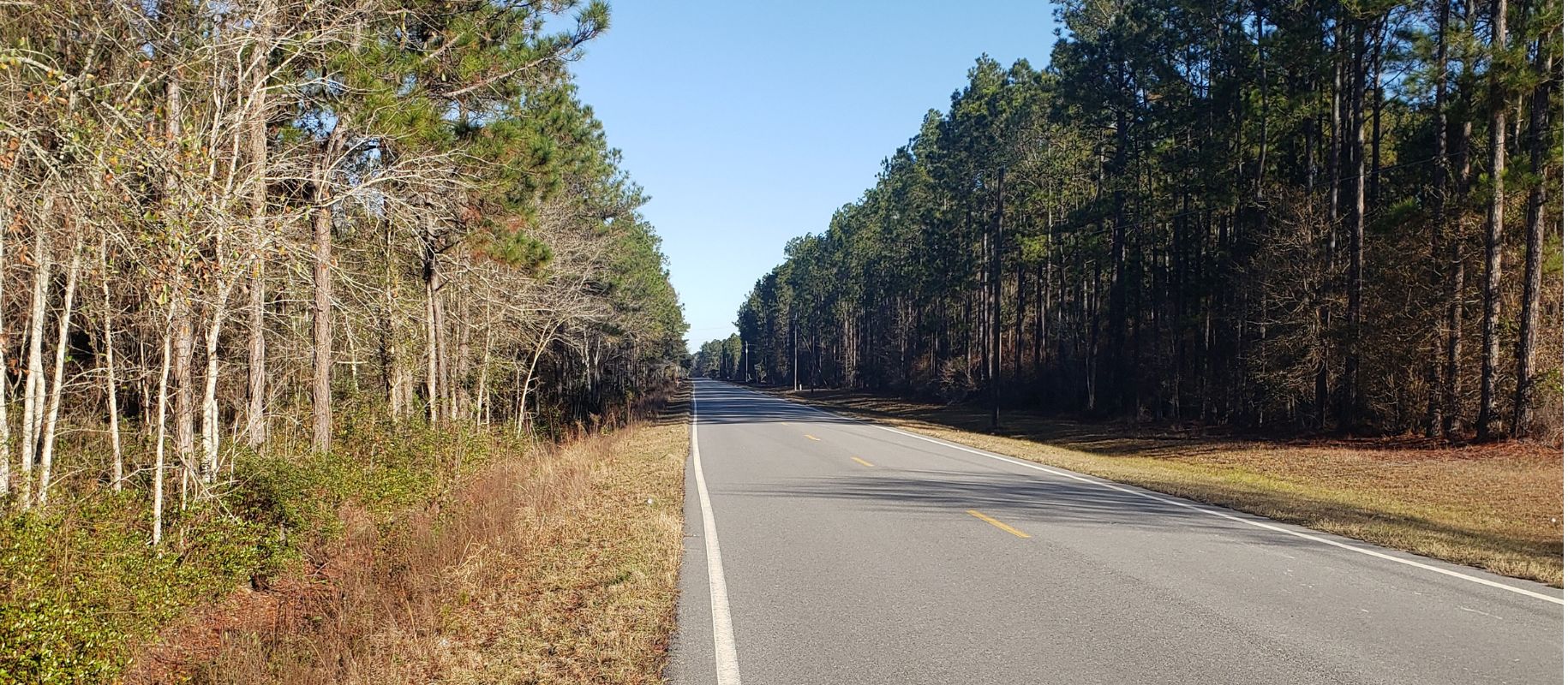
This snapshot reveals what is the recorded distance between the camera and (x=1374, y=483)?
17.5 m

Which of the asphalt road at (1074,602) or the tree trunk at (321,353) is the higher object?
the tree trunk at (321,353)

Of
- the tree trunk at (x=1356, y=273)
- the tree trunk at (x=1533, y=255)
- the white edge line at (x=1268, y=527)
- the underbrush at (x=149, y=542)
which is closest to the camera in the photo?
the underbrush at (x=149, y=542)

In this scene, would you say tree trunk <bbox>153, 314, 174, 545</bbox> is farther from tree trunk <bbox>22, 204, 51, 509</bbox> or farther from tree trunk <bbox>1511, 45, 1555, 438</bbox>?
tree trunk <bbox>1511, 45, 1555, 438</bbox>

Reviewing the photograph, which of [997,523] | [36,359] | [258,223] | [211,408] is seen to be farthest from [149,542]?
[997,523]

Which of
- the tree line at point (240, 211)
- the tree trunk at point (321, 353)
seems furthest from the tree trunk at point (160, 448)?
the tree trunk at point (321, 353)

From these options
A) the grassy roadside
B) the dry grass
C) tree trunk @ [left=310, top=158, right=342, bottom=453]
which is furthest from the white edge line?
tree trunk @ [left=310, top=158, right=342, bottom=453]

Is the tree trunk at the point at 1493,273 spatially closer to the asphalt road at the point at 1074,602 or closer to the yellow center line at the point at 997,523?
the asphalt road at the point at 1074,602

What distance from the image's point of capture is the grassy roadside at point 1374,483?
9.70 m

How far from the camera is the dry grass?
550 centimetres

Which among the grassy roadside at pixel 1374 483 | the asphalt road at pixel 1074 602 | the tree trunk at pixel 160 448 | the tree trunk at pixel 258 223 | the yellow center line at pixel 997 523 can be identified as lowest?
the grassy roadside at pixel 1374 483

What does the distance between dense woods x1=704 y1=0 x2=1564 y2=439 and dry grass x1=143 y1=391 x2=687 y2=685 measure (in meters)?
19.5

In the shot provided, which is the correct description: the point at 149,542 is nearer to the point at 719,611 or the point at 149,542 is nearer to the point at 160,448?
the point at 160,448

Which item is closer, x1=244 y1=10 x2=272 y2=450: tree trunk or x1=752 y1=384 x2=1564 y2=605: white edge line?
x1=752 y1=384 x2=1564 y2=605: white edge line

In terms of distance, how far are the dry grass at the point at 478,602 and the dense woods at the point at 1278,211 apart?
1953cm
